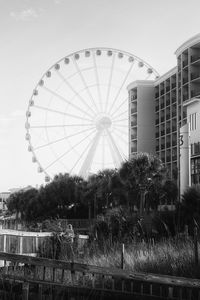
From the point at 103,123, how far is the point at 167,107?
39.9 metres

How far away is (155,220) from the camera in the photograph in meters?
30.5

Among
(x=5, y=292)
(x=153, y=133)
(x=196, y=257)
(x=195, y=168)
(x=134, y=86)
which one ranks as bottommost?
(x=5, y=292)

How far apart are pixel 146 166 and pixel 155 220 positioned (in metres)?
32.5

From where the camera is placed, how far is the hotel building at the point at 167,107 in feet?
319

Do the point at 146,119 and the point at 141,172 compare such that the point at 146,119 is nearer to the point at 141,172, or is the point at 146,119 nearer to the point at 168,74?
A: the point at 168,74

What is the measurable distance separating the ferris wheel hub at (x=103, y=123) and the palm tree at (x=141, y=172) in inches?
487

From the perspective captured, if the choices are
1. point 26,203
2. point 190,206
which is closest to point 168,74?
point 26,203

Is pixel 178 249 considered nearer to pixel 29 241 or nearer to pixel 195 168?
pixel 29 241

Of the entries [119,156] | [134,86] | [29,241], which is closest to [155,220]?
[29,241]

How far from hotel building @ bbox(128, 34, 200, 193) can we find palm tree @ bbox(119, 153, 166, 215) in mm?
16530

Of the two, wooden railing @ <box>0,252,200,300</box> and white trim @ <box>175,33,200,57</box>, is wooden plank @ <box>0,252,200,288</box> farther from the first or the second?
white trim @ <box>175,33,200,57</box>

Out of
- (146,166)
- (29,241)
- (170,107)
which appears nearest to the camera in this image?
(29,241)

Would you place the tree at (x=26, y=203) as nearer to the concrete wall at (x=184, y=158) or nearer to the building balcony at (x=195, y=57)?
the building balcony at (x=195, y=57)

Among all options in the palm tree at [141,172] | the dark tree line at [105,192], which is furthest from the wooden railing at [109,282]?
the palm tree at [141,172]
